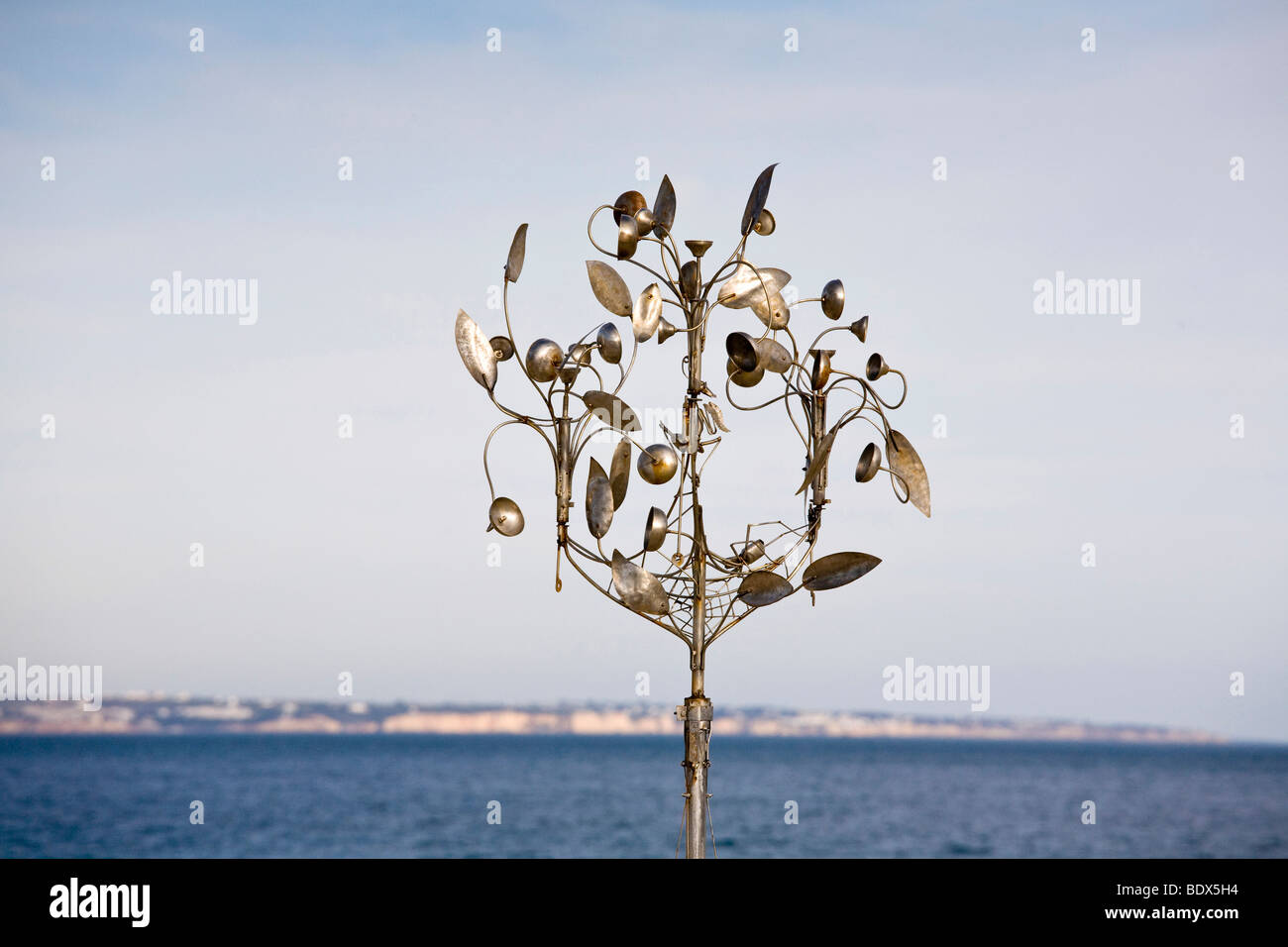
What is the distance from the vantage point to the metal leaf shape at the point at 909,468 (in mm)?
4070

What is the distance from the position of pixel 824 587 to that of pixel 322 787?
52.1 meters

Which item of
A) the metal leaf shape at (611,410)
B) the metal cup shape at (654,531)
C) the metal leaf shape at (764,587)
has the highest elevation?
the metal leaf shape at (611,410)

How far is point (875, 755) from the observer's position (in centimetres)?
8875

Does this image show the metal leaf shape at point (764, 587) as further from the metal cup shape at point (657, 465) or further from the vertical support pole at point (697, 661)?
the metal cup shape at point (657, 465)

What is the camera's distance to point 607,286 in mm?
3961

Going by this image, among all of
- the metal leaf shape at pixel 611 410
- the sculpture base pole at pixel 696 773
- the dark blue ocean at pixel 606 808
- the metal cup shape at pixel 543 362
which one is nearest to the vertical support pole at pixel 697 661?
the sculpture base pole at pixel 696 773

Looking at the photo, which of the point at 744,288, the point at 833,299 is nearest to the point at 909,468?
the point at 833,299

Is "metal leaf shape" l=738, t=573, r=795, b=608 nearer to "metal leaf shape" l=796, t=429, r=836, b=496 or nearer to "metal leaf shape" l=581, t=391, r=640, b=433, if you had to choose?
"metal leaf shape" l=796, t=429, r=836, b=496

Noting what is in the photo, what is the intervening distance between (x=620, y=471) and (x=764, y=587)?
1.67 feet

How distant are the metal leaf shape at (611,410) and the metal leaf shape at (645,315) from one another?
0.63 ft

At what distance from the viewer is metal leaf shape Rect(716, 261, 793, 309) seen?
4016 mm

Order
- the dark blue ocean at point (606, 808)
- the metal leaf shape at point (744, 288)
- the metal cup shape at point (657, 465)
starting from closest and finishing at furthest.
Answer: the metal cup shape at point (657, 465) < the metal leaf shape at point (744, 288) < the dark blue ocean at point (606, 808)
